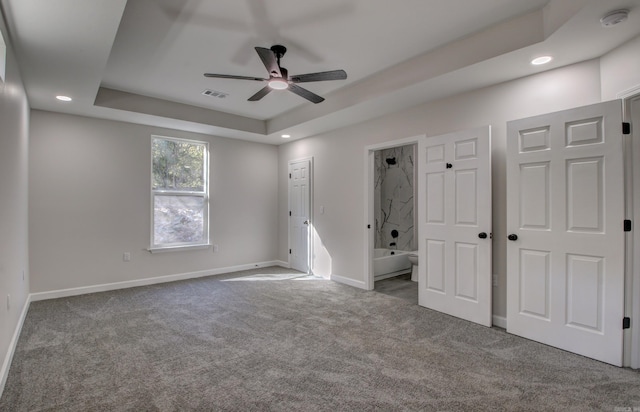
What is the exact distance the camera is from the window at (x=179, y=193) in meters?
5.10

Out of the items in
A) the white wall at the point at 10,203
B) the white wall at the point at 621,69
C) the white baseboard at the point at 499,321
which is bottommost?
the white baseboard at the point at 499,321

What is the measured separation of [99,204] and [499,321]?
532 cm

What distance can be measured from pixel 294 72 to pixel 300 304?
9.11 ft

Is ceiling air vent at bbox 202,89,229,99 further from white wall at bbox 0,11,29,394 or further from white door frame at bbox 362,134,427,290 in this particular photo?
white door frame at bbox 362,134,427,290

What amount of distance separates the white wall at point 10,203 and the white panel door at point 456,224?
3.84 meters

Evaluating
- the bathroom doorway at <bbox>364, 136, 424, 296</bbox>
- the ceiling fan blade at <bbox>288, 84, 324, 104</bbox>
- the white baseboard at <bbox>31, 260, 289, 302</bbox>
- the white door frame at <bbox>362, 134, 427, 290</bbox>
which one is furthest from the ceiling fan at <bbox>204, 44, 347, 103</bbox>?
the white baseboard at <bbox>31, 260, 289, 302</bbox>

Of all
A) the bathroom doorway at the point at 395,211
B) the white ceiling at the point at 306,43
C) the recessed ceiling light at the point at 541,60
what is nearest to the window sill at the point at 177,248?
the white ceiling at the point at 306,43

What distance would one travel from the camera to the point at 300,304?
3951 mm

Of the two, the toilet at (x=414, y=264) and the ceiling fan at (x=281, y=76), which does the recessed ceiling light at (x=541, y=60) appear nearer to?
the ceiling fan at (x=281, y=76)

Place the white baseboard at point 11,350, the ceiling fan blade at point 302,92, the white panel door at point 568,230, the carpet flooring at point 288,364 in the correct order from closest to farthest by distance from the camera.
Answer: the carpet flooring at point 288,364
the white baseboard at point 11,350
the white panel door at point 568,230
the ceiling fan blade at point 302,92

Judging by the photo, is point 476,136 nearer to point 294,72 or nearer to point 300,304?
point 294,72

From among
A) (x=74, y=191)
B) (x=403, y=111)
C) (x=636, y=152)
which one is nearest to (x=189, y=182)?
(x=74, y=191)

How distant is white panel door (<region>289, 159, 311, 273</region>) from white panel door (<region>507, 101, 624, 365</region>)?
337 cm

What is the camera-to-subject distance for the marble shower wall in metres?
6.39
